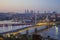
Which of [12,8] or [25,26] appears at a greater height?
[12,8]

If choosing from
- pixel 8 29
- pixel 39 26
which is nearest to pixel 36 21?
pixel 39 26

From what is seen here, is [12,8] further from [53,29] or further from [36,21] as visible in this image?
[53,29]

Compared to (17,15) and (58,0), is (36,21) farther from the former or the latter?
(58,0)

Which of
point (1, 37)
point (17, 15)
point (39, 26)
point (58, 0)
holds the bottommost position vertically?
point (1, 37)

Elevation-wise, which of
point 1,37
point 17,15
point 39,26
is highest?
point 17,15

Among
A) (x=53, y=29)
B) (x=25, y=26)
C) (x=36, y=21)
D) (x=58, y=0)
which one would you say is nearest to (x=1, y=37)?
(x=25, y=26)

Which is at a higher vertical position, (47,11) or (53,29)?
(47,11)
